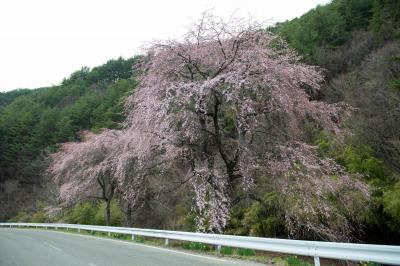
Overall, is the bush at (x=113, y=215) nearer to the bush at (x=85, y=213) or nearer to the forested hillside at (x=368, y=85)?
A: the bush at (x=85, y=213)

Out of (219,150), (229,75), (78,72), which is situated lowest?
(219,150)

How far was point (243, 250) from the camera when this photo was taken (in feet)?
35.5

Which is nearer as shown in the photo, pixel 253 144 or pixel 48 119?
pixel 253 144

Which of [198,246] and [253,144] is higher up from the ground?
[253,144]

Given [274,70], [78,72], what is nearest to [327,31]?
[274,70]

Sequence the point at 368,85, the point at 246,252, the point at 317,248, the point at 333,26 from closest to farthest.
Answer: the point at 317,248 → the point at 246,252 → the point at 368,85 → the point at 333,26

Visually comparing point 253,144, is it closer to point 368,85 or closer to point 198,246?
point 198,246

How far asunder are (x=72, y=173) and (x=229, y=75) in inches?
753

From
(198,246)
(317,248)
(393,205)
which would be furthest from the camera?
(393,205)

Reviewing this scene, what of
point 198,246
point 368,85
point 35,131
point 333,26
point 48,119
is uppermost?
point 333,26

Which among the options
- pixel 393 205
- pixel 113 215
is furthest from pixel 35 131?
pixel 393 205

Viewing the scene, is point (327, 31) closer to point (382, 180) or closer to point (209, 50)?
point (382, 180)

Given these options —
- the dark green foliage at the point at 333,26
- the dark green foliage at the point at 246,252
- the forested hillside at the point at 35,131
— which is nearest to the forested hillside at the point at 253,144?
the dark green foliage at the point at 246,252

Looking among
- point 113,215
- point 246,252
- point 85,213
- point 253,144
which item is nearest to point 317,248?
point 246,252
